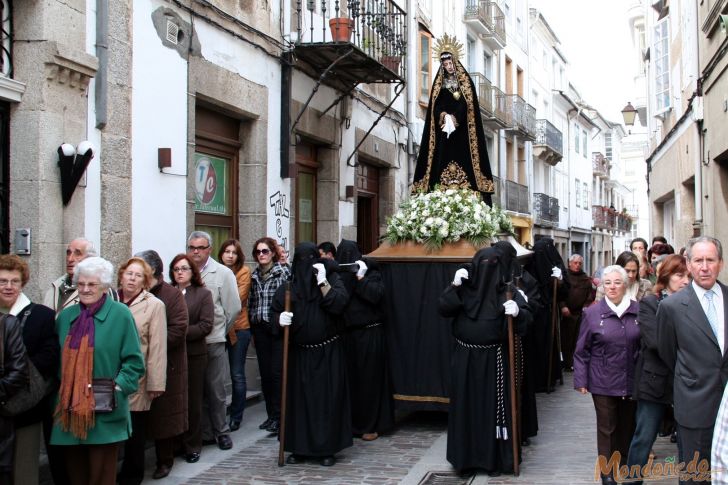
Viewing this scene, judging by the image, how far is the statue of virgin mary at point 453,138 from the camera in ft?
32.0

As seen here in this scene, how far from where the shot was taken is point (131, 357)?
5.19 meters

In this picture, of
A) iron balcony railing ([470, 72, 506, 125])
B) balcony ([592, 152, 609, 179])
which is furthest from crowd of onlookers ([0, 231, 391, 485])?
balcony ([592, 152, 609, 179])

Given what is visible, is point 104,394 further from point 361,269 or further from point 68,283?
point 361,269

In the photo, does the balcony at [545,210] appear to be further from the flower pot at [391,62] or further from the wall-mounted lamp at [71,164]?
the wall-mounted lamp at [71,164]

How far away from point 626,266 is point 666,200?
1428 centimetres

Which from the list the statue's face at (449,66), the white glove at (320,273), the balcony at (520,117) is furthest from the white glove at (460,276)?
the balcony at (520,117)

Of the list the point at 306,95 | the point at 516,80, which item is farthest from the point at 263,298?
the point at 516,80

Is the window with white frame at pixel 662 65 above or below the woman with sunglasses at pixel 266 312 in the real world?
above

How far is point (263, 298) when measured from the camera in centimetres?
802

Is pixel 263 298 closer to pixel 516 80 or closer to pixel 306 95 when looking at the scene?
pixel 306 95

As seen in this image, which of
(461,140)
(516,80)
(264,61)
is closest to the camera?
(461,140)

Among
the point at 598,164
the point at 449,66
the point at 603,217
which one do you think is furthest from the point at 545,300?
the point at 598,164

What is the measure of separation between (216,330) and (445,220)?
253 centimetres

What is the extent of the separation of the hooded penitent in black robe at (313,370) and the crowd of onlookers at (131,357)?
45 millimetres
